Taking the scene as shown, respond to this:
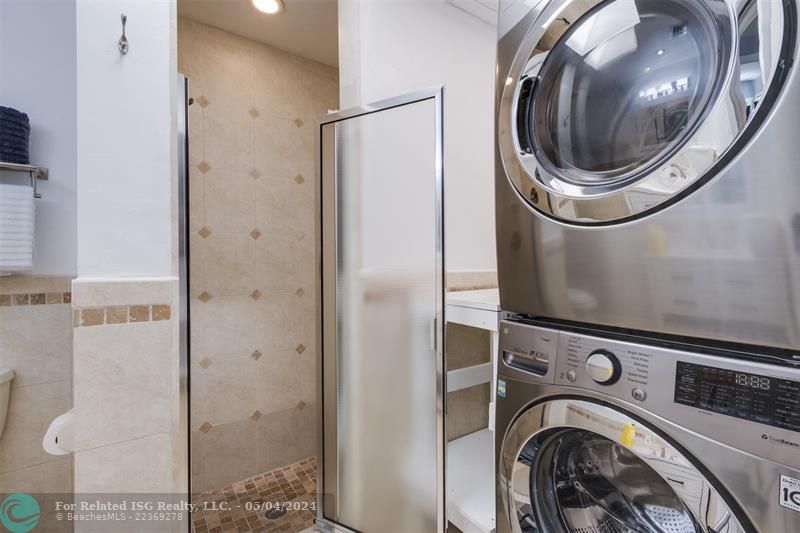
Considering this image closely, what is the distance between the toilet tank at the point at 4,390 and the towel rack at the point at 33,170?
65 centimetres

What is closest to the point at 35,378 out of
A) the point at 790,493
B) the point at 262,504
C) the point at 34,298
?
the point at 34,298

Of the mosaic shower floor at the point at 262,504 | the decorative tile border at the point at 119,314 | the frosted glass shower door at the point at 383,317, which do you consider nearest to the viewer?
the decorative tile border at the point at 119,314

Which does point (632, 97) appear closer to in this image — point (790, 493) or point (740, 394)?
point (740, 394)

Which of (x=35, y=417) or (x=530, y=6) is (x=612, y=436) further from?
(x=35, y=417)

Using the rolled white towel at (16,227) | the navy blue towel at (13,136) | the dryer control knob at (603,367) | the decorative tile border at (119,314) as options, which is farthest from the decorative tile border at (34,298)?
the dryer control knob at (603,367)

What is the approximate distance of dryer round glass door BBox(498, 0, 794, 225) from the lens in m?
0.51

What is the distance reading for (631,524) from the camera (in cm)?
71

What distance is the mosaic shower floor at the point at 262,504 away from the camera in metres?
1.63

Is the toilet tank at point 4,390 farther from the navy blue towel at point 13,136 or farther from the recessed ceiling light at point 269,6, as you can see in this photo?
the recessed ceiling light at point 269,6

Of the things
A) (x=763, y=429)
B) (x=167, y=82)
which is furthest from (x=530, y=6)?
(x=167, y=82)

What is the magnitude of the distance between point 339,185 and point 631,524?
48.4 inches

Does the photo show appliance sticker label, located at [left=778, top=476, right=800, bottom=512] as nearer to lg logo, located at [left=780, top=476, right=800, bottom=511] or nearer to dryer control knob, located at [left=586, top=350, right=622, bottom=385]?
lg logo, located at [left=780, top=476, right=800, bottom=511]

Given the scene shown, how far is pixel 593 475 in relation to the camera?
0.77m

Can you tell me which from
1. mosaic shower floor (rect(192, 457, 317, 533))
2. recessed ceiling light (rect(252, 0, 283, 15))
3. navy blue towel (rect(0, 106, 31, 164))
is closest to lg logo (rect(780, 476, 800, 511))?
mosaic shower floor (rect(192, 457, 317, 533))
